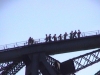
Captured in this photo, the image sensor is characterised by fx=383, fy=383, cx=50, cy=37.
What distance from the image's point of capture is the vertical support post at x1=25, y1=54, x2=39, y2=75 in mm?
46719

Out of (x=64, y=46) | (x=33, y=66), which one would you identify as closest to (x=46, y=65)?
(x=33, y=66)

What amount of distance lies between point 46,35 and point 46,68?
5.35m

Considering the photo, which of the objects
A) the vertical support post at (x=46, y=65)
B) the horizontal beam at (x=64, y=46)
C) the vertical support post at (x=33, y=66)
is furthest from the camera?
the horizontal beam at (x=64, y=46)

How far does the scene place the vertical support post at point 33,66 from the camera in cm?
4672

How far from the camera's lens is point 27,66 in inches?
1912

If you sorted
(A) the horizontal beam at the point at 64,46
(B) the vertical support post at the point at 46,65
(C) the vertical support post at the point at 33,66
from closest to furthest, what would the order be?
(B) the vertical support post at the point at 46,65
(C) the vertical support post at the point at 33,66
(A) the horizontal beam at the point at 64,46

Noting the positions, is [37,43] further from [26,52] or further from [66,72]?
[66,72]

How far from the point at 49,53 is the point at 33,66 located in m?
2.94

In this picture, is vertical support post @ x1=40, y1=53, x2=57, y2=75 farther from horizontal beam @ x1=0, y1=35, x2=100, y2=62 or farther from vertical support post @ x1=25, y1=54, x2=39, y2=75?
horizontal beam @ x1=0, y1=35, x2=100, y2=62

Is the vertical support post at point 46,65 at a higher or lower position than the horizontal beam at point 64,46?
lower

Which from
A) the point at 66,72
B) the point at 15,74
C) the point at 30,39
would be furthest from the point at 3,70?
the point at 66,72

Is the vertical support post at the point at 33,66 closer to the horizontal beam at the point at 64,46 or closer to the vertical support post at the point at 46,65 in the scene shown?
the vertical support post at the point at 46,65

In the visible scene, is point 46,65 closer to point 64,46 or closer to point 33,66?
point 33,66

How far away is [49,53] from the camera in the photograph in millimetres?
48562
